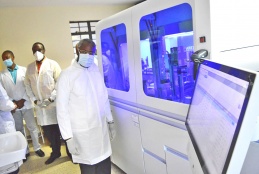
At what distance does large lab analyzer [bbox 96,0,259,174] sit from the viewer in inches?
49.9

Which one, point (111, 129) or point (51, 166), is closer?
point (111, 129)

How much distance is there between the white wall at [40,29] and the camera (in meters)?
4.51

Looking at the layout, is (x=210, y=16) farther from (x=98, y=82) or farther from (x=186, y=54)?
(x=98, y=82)

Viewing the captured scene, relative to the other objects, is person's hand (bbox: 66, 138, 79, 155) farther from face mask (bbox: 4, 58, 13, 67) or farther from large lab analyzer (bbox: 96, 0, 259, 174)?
face mask (bbox: 4, 58, 13, 67)

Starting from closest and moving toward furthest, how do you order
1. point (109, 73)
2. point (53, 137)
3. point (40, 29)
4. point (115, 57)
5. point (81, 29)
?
point (115, 57), point (109, 73), point (53, 137), point (40, 29), point (81, 29)

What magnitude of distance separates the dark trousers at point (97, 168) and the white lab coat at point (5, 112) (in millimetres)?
804

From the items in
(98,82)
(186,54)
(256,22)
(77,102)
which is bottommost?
(77,102)

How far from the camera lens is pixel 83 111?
6.24ft

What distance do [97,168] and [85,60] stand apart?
1084 millimetres

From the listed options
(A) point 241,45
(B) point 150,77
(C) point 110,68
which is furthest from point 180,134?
(C) point 110,68

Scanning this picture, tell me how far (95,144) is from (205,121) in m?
1.37

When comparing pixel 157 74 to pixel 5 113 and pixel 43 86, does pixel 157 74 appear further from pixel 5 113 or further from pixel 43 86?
pixel 43 86

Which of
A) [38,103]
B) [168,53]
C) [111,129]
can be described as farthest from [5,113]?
[168,53]

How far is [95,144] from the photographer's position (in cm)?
198
